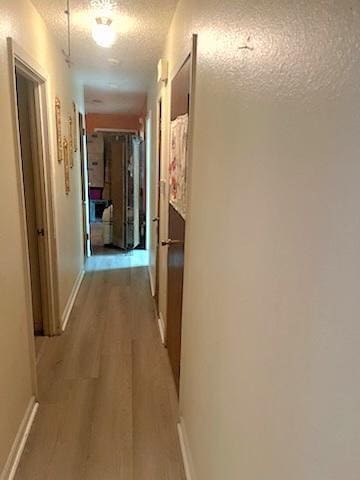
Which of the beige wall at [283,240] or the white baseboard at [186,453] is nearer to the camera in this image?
the beige wall at [283,240]

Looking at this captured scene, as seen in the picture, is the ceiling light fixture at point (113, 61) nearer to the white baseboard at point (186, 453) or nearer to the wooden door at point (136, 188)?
the wooden door at point (136, 188)

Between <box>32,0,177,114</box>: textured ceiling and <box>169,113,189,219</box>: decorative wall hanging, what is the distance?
0.73 m

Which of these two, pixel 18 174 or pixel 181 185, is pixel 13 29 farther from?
pixel 181 185

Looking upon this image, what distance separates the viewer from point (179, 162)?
7.33ft

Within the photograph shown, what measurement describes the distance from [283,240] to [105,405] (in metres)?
1.99

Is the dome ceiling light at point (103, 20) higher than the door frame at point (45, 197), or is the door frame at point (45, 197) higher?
the dome ceiling light at point (103, 20)

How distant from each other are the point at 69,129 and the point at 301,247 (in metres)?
3.63

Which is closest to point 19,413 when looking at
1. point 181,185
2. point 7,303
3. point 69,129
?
point 7,303

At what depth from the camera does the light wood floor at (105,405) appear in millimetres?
1896

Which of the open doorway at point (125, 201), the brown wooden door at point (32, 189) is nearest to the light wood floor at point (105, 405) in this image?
the brown wooden door at point (32, 189)

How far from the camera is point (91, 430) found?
213cm

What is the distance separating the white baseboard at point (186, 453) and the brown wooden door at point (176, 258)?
334mm

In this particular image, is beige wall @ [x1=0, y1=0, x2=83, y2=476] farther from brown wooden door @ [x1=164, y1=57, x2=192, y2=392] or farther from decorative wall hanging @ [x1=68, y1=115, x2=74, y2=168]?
decorative wall hanging @ [x1=68, y1=115, x2=74, y2=168]

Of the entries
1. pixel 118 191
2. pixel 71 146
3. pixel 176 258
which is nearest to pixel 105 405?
pixel 176 258
